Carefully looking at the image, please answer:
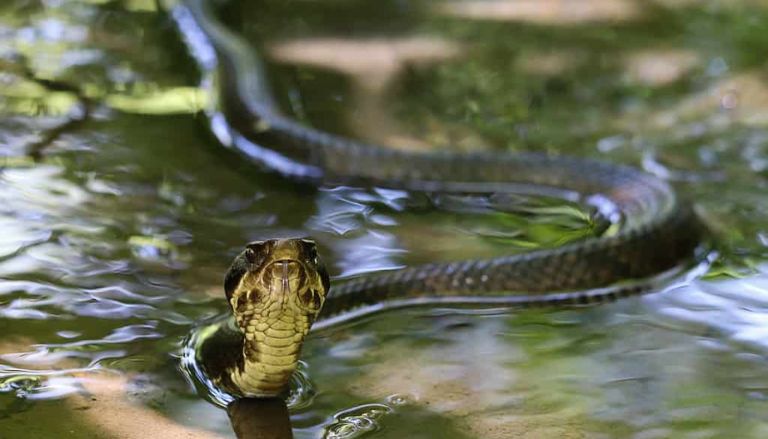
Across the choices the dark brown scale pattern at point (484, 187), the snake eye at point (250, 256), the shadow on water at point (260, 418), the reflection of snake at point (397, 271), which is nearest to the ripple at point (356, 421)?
the shadow on water at point (260, 418)

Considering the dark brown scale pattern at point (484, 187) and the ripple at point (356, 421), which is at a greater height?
the dark brown scale pattern at point (484, 187)

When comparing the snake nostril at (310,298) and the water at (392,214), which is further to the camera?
the water at (392,214)

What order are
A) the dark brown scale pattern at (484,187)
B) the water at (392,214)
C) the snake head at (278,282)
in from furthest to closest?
the dark brown scale pattern at (484,187), the water at (392,214), the snake head at (278,282)

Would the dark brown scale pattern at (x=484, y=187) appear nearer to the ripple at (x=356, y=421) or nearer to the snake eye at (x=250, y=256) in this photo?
the ripple at (x=356, y=421)

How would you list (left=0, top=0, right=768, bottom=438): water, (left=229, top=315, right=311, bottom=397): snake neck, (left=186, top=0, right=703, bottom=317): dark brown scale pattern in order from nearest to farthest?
(left=229, top=315, right=311, bottom=397): snake neck
(left=0, top=0, right=768, bottom=438): water
(left=186, top=0, right=703, bottom=317): dark brown scale pattern

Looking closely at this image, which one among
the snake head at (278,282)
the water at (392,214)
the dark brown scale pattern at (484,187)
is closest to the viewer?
the snake head at (278,282)

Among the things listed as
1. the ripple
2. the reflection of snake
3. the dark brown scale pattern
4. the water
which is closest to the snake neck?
the reflection of snake

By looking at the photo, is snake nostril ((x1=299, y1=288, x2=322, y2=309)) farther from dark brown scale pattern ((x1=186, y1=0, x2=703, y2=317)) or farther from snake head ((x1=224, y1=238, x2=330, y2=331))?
dark brown scale pattern ((x1=186, y1=0, x2=703, y2=317))

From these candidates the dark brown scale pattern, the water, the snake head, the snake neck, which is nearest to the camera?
the snake head
